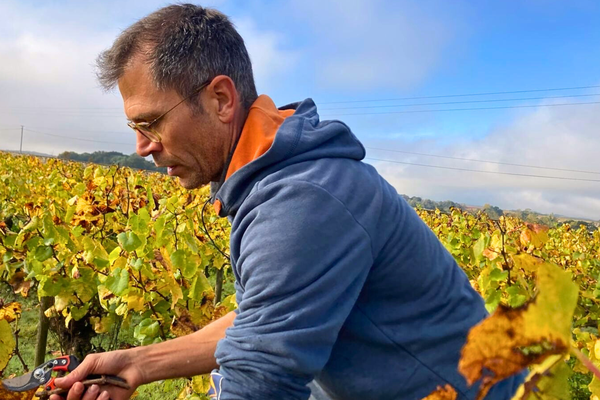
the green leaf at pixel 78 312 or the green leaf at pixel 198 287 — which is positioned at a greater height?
the green leaf at pixel 198 287

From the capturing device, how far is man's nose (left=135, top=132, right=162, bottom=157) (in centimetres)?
147

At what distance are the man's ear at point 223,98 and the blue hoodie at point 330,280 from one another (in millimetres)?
85

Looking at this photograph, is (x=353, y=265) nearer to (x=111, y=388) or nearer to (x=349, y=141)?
(x=349, y=141)

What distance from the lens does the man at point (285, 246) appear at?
38.8 inches

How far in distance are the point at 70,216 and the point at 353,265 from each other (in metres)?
2.40

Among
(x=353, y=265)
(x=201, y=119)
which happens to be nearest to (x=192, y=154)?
(x=201, y=119)

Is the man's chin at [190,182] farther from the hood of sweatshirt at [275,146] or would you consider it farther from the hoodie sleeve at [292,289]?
the hoodie sleeve at [292,289]

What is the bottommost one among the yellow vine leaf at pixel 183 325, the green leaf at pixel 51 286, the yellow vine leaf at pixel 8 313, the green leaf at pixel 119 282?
the green leaf at pixel 51 286

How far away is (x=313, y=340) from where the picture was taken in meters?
0.98

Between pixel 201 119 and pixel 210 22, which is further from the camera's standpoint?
pixel 210 22

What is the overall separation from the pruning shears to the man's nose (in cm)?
61

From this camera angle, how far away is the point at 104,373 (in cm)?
132

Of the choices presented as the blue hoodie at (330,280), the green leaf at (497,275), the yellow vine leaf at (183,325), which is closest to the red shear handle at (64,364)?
the blue hoodie at (330,280)

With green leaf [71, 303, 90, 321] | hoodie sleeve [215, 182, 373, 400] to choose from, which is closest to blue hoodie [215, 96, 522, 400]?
hoodie sleeve [215, 182, 373, 400]
